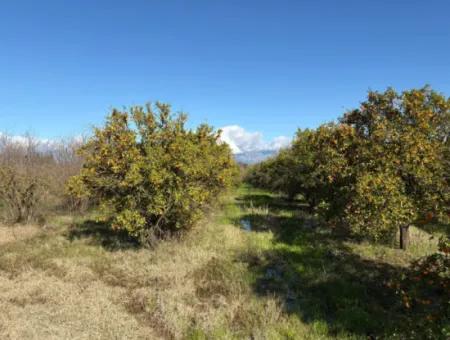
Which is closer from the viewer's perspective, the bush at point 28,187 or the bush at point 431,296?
the bush at point 431,296

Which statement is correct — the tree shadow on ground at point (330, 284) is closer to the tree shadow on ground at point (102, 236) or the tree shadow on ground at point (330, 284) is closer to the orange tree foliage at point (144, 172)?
the orange tree foliage at point (144, 172)

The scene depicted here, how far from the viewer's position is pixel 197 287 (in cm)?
770

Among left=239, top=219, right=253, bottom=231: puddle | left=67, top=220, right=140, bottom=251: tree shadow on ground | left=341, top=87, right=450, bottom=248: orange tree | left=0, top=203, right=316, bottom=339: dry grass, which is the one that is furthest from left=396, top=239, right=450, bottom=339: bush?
left=239, top=219, right=253, bottom=231: puddle

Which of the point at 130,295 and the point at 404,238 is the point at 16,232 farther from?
the point at 404,238

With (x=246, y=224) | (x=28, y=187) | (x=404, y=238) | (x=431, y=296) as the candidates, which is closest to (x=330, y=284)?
(x=431, y=296)

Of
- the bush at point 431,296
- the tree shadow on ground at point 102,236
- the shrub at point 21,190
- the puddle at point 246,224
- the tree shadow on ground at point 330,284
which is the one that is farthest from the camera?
the puddle at point 246,224

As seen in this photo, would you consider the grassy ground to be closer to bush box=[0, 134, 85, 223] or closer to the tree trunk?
the tree trunk

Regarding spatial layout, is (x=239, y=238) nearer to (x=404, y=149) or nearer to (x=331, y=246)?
(x=331, y=246)

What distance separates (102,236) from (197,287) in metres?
6.19

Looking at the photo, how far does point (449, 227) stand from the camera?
14.2 metres

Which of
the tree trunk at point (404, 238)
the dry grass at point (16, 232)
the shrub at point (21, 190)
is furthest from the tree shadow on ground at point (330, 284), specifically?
the shrub at point (21, 190)

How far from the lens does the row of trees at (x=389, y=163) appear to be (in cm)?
897

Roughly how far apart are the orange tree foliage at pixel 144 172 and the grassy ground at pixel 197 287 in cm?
130

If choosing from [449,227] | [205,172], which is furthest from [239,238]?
[449,227]
